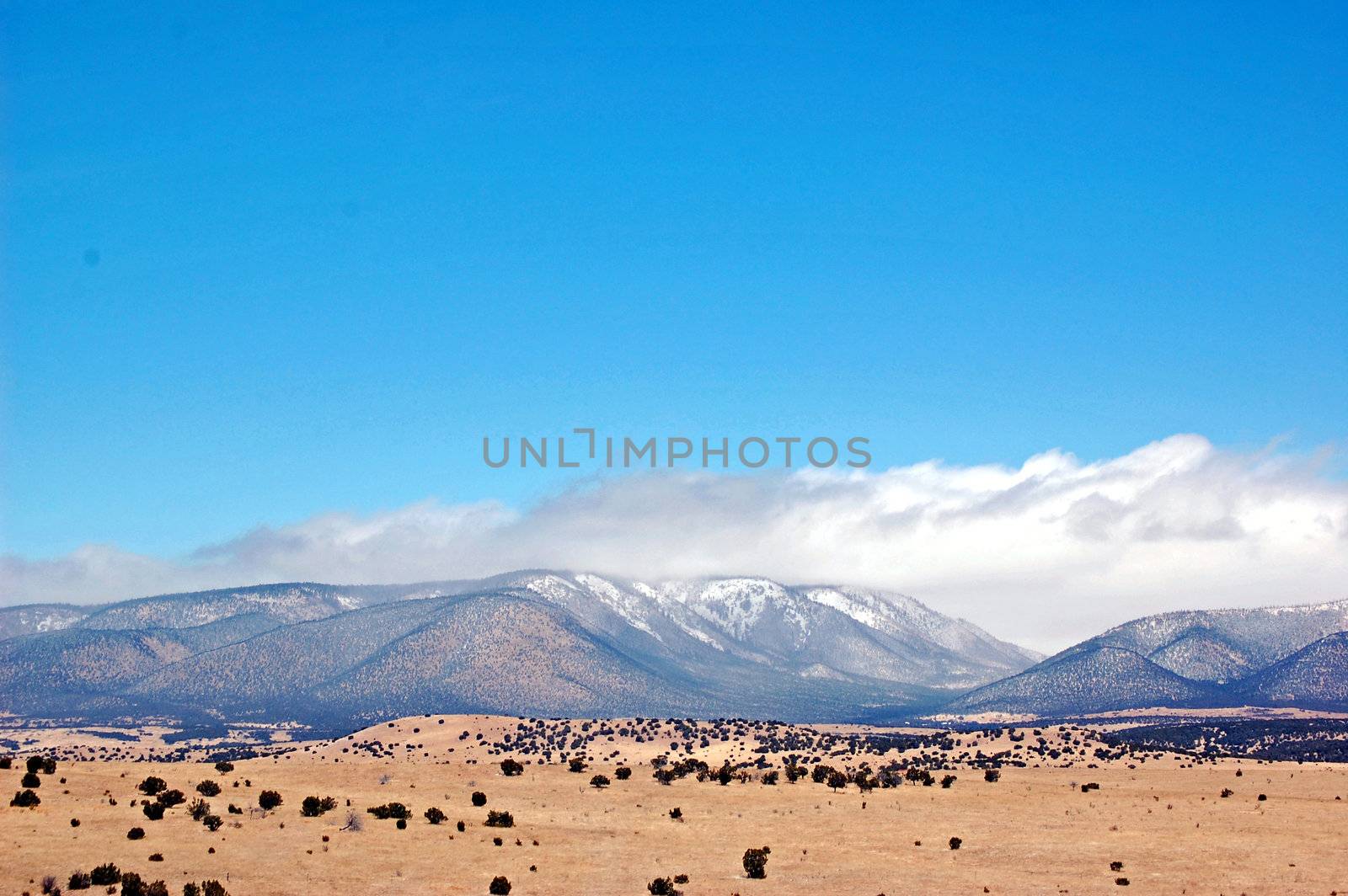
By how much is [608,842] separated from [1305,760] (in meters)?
90.6

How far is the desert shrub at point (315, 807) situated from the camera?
6385 cm

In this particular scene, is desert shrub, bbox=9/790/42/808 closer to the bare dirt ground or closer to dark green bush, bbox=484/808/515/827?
the bare dirt ground

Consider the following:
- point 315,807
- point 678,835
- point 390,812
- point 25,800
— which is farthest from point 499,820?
point 25,800

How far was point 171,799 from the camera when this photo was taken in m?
62.5

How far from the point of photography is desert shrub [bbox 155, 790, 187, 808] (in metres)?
62.0

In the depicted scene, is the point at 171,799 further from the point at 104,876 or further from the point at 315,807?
the point at 104,876

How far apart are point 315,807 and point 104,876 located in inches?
655

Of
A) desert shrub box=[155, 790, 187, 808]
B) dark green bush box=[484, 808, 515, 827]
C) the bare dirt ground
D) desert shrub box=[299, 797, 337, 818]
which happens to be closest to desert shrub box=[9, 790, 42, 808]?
the bare dirt ground

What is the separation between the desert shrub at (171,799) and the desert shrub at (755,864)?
26.5 m

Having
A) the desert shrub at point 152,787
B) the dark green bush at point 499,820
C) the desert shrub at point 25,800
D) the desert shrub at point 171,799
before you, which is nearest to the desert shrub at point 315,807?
the desert shrub at point 171,799

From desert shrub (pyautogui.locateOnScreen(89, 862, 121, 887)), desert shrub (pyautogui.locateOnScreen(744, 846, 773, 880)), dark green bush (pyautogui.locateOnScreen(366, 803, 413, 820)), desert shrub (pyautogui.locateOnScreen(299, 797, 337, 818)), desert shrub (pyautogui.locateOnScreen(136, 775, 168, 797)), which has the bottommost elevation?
desert shrub (pyautogui.locateOnScreen(744, 846, 773, 880))

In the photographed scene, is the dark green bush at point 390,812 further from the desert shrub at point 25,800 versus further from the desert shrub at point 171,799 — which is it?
the desert shrub at point 25,800

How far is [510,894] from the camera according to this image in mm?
50031

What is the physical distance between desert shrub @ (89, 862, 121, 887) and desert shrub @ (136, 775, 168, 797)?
1767 centimetres
